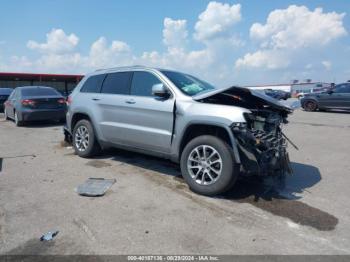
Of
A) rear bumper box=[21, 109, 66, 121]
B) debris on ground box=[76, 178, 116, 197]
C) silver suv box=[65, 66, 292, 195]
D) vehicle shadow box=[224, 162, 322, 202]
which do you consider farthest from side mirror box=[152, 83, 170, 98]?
rear bumper box=[21, 109, 66, 121]

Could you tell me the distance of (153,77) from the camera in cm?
576

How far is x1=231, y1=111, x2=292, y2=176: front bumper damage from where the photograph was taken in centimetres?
452

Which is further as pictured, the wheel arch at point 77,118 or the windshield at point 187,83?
the wheel arch at point 77,118

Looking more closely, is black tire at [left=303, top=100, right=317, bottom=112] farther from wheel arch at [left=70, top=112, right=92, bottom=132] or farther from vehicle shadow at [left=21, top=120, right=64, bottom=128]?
wheel arch at [left=70, top=112, right=92, bottom=132]

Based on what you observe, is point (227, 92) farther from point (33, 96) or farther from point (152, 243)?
point (33, 96)

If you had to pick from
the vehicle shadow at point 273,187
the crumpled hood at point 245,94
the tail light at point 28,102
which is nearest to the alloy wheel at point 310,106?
the vehicle shadow at point 273,187

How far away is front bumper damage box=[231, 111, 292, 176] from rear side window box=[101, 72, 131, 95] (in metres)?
2.54

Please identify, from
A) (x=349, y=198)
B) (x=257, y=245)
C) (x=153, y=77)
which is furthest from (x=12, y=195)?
(x=349, y=198)

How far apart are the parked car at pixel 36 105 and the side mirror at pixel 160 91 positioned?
829cm

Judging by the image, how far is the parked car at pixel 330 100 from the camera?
1812 cm

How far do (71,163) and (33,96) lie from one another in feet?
22.2

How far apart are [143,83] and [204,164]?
79.3 inches

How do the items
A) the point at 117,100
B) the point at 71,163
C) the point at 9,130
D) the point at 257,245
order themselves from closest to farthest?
1. the point at 257,245
2. the point at 117,100
3. the point at 71,163
4. the point at 9,130

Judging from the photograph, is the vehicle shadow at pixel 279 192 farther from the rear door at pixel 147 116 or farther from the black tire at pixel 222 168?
the rear door at pixel 147 116
